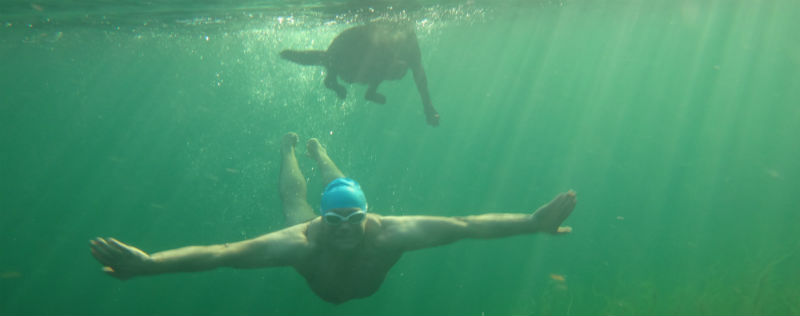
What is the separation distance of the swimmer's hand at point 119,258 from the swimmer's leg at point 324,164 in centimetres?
462

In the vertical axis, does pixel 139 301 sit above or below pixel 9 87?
below

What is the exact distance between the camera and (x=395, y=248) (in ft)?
15.3

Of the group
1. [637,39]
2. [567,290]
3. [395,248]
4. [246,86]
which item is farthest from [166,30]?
[637,39]

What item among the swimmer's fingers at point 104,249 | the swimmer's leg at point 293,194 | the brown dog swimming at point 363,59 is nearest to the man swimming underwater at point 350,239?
the swimmer's fingers at point 104,249

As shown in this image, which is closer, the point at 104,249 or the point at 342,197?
the point at 104,249

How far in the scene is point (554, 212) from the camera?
14.1ft

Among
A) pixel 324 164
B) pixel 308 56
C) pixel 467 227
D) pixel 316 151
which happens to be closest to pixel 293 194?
pixel 324 164

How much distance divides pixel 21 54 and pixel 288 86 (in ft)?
51.0

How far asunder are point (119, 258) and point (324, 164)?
512 cm

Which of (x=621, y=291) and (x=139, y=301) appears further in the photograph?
(x=621, y=291)

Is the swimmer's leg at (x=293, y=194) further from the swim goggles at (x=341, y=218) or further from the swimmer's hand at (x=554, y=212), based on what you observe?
the swimmer's hand at (x=554, y=212)

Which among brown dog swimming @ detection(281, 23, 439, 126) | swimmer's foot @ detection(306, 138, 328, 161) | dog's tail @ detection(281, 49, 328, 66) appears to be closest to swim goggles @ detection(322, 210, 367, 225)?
swimmer's foot @ detection(306, 138, 328, 161)

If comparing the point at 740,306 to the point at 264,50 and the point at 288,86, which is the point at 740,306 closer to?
the point at 264,50

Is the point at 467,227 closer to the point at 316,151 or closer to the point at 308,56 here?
the point at 316,151
